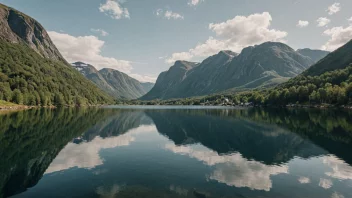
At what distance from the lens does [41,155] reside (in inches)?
1420

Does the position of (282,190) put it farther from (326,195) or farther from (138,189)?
(138,189)

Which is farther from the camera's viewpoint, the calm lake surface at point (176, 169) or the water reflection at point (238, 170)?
the water reflection at point (238, 170)

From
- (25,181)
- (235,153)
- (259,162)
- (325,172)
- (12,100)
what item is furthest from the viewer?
(12,100)

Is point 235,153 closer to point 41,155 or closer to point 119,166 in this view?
point 119,166

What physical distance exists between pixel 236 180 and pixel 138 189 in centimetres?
1106

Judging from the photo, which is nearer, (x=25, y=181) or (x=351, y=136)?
(x=25, y=181)

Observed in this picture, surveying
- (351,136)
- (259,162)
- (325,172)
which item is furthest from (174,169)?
(351,136)

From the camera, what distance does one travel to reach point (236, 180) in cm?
2600

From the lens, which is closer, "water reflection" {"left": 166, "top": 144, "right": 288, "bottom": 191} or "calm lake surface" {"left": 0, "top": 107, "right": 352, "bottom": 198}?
"calm lake surface" {"left": 0, "top": 107, "right": 352, "bottom": 198}

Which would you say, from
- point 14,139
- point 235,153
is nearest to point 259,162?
point 235,153

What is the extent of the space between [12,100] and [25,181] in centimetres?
17661

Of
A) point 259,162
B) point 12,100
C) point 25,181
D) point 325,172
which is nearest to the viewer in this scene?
point 25,181

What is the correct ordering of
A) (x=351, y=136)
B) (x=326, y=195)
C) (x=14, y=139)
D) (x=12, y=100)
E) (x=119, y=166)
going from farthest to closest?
(x=12, y=100), (x=351, y=136), (x=14, y=139), (x=119, y=166), (x=326, y=195)

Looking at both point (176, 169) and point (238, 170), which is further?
point (176, 169)
